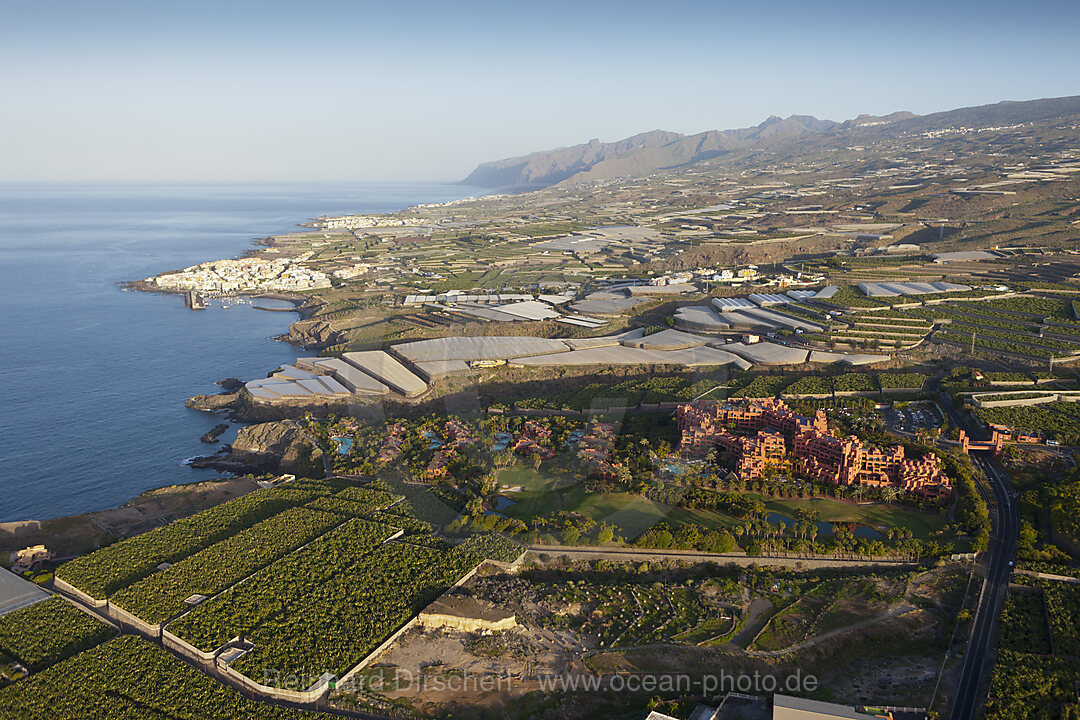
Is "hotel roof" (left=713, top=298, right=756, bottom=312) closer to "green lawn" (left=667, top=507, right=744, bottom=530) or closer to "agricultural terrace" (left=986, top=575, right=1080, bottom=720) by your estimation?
"green lawn" (left=667, top=507, right=744, bottom=530)

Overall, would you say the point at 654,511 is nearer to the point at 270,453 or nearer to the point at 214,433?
the point at 270,453

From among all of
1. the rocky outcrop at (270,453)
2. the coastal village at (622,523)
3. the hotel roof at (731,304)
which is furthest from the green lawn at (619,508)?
the hotel roof at (731,304)

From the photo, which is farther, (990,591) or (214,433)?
(214,433)

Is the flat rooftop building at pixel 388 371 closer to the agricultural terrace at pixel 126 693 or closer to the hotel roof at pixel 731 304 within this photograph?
the agricultural terrace at pixel 126 693

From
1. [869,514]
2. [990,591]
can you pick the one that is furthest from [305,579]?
[990,591]

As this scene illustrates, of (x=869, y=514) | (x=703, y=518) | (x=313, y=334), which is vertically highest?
(x=313, y=334)

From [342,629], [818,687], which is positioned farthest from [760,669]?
[342,629]

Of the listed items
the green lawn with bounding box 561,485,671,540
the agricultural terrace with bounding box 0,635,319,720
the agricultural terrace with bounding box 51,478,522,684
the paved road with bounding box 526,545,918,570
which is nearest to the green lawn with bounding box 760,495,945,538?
the paved road with bounding box 526,545,918,570
